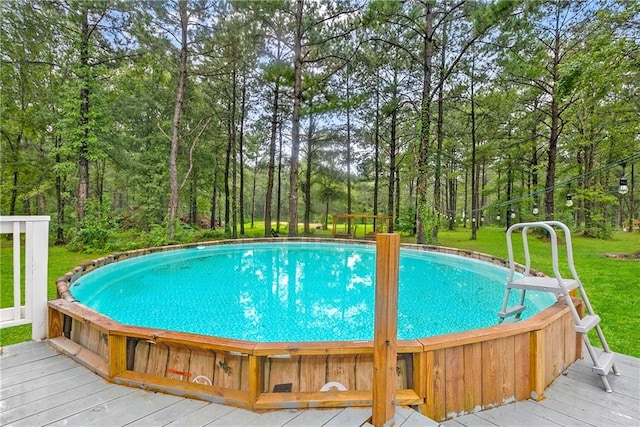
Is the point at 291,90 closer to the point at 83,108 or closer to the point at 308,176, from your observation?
the point at 308,176

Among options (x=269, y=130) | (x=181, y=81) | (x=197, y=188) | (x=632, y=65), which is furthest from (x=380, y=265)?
(x=197, y=188)

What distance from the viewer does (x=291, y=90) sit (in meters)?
13.9

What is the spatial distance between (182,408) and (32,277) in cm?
208

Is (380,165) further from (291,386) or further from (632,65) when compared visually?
(291,386)

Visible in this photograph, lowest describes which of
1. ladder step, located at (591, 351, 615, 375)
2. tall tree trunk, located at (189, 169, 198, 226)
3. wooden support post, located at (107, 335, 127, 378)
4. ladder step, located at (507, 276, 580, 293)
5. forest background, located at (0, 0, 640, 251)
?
ladder step, located at (591, 351, 615, 375)

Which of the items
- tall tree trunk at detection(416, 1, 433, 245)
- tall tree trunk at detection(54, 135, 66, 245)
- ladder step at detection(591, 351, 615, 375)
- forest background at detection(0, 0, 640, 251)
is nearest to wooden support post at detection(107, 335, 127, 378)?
ladder step at detection(591, 351, 615, 375)

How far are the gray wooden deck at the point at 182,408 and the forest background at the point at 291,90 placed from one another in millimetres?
4306

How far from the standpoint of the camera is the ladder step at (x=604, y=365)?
2.16 meters

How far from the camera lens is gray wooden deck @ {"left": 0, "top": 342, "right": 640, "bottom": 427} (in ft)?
5.51

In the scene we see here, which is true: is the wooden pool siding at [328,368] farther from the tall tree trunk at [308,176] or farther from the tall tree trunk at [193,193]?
the tall tree trunk at [193,193]

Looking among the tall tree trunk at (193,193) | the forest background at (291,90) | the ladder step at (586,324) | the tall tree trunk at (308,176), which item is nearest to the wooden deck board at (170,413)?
the ladder step at (586,324)

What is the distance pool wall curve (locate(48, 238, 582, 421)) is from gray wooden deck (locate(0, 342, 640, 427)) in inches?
2.5

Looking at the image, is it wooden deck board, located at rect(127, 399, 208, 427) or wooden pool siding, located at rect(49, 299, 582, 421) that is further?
wooden pool siding, located at rect(49, 299, 582, 421)

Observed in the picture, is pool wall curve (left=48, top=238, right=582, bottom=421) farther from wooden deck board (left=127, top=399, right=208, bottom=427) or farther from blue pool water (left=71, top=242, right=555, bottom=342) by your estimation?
blue pool water (left=71, top=242, right=555, bottom=342)
